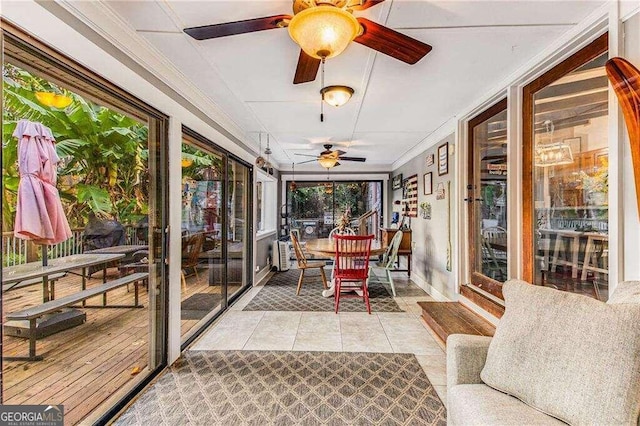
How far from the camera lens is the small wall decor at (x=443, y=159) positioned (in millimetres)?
3991

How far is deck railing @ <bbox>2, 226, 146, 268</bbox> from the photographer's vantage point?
4.74 feet

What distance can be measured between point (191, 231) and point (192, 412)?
1.72 metres

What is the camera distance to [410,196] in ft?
19.2

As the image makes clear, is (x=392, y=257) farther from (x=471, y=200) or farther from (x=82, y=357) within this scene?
(x=82, y=357)

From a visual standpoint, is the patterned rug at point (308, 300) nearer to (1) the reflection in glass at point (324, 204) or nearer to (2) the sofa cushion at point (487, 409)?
(2) the sofa cushion at point (487, 409)

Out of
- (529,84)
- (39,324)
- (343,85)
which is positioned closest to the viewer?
(39,324)

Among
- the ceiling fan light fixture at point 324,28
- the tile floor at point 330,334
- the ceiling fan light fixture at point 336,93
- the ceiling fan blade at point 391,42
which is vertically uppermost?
the ceiling fan light fixture at point 336,93

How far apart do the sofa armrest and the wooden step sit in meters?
1.16

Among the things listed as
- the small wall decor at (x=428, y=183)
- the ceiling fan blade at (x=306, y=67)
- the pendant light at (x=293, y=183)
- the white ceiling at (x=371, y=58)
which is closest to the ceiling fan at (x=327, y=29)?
the white ceiling at (x=371, y=58)

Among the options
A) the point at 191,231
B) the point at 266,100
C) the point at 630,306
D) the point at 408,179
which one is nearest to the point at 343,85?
the point at 266,100

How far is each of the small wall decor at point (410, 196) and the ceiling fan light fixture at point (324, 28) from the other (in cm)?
436

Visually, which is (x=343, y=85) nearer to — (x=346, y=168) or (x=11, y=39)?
(x=11, y=39)

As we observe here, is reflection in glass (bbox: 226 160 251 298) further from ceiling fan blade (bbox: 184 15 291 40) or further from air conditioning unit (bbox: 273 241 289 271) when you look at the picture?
ceiling fan blade (bbox: 184 15 291 40)

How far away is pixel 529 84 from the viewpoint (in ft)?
8.13
